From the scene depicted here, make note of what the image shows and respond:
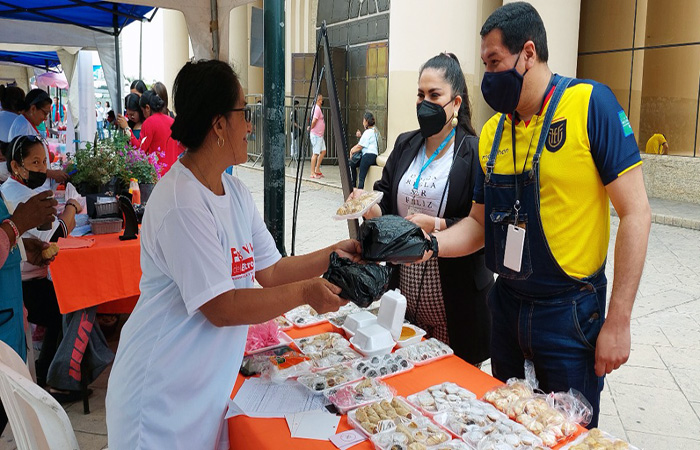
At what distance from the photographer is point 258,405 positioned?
183cm

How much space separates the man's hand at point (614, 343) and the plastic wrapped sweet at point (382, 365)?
0.66m

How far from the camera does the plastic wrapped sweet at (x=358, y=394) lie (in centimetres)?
182

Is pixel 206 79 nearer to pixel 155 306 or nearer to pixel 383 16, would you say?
pixel 155 306

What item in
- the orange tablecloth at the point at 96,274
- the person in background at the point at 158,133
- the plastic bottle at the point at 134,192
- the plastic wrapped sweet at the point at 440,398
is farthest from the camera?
the person in background at the point at 158,133

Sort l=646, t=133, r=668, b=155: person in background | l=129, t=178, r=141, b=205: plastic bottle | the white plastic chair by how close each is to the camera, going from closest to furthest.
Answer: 1. the white plastic chair
2. l=129, t=178, r=141, b=205: plastic bottle
3. l=646, t=133, r=668, b=155: person in background

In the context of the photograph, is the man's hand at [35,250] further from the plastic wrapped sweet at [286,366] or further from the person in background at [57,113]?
the person in background at [57,113]

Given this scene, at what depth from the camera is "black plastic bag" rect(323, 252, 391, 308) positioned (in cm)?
162

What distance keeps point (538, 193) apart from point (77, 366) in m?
3.02

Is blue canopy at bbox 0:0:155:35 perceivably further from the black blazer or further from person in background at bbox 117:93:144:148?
the black blazer

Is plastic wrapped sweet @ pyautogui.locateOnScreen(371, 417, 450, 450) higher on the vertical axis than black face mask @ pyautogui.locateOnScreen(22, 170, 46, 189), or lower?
lower

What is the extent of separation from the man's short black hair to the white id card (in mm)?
617

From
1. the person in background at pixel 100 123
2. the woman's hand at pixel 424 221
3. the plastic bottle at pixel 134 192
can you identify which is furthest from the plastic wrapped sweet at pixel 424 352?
the person in background at pixel 100 123

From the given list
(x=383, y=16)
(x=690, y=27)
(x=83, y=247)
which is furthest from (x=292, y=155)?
(x=83, y=247)

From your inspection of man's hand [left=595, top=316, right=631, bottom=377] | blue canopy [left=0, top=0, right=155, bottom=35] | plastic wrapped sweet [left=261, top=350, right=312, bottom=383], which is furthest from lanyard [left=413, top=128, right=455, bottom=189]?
blue canopy [left=0, top=0, right=155, bottom=35]
